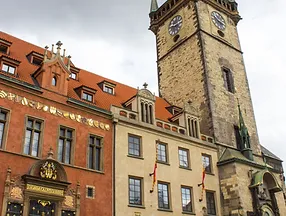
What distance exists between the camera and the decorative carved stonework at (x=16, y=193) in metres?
16.4

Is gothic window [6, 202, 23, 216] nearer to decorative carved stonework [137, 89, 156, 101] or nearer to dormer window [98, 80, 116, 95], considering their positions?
decorative carved stonework [137, 89, 156, 101]

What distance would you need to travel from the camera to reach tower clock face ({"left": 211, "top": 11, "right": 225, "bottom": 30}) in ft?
111

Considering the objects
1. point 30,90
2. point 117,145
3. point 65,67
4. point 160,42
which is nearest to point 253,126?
point 160,42

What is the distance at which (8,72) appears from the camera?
1927cm

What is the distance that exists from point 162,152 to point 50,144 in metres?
7.69

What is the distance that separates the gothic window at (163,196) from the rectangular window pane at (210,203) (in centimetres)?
337

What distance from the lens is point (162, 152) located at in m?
23.7

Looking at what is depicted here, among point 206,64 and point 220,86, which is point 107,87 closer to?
point 206,64

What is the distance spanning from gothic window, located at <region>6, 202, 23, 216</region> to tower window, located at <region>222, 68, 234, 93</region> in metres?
19.6

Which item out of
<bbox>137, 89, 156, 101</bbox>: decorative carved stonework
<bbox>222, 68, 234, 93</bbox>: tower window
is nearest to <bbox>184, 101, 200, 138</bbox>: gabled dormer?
<bbox>137, 89, 156, 101</bbox>: decorative carved stonework

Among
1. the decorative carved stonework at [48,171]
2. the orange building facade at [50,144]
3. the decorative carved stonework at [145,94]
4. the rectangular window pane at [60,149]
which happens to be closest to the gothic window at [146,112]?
the decorative carved stonework at [145,94]

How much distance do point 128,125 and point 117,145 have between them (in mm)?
1629

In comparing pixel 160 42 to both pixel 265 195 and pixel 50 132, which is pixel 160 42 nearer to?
pixel 265 195

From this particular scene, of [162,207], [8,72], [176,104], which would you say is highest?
[176,104]
